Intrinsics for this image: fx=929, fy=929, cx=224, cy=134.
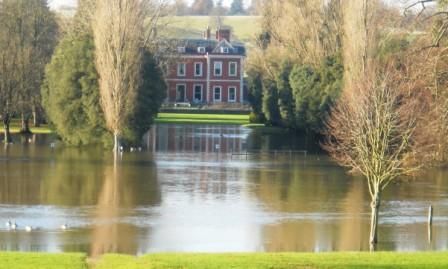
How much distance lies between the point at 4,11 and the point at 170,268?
2220 inches

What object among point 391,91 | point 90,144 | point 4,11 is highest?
point 4,11

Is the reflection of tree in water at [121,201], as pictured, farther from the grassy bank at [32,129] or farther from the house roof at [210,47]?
the house roof at [210,47]

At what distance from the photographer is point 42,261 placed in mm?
16438

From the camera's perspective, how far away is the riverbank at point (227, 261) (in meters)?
16.1

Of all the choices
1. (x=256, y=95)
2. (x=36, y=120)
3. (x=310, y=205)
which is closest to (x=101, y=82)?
(x=36, y=120)

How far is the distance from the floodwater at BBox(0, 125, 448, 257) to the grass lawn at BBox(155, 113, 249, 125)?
31.4 metres

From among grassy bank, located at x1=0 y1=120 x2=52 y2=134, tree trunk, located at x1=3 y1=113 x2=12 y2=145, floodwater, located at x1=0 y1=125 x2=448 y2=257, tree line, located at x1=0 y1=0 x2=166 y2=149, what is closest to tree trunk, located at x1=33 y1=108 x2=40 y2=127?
grassy bank, located at x1=0 y1=120 x2=52 y2=134

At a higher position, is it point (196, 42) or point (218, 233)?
point (196, 42)

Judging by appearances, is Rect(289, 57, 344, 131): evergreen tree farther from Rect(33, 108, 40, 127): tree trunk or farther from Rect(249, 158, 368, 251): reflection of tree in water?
Rect(33, 108, 40, 127): tree trunk

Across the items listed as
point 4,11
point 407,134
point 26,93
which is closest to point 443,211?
point 407,134

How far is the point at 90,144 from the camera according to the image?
56.0 meters

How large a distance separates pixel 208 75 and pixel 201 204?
232 feet

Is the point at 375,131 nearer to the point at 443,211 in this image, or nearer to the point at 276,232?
the point at 276,232

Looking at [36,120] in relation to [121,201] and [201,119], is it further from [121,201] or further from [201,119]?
[121,201]
